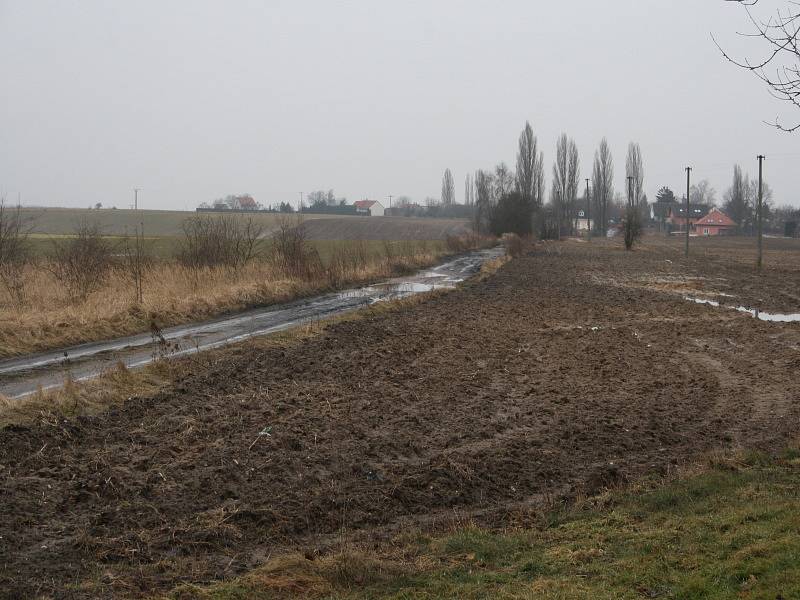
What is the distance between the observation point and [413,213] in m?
165

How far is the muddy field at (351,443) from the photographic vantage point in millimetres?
6055

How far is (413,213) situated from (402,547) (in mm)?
160101

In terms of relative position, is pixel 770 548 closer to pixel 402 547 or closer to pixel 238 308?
pixel 402 547

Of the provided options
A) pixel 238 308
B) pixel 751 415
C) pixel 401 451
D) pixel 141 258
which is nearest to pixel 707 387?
pixel 751 415

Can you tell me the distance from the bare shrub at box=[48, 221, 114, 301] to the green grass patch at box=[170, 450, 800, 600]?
55.9 feet

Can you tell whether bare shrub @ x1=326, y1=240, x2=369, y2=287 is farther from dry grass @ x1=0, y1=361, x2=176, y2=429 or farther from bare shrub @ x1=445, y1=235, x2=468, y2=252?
bare shrub @ x1=445, y1=235, x2=468, y2=252

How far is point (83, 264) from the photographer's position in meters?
22.2

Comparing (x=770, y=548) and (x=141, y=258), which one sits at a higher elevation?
(x=141, y=258)

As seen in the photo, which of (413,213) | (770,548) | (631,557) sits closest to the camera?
(770,548)

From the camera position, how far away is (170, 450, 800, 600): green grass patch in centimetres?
484

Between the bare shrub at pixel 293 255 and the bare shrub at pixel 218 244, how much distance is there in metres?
0.93

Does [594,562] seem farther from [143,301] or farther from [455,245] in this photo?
[455,245]

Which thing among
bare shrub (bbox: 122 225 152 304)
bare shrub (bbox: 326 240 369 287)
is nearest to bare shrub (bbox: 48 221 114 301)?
bare shrub (bbox: 122 225 152 304)

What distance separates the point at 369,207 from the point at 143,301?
147 metres
